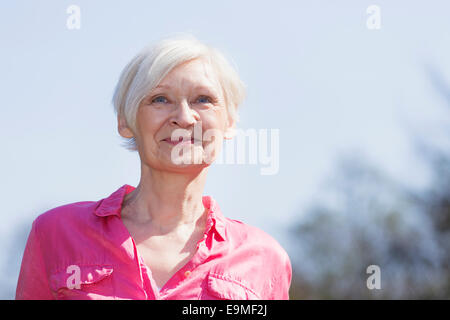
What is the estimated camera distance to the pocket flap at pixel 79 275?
254cm

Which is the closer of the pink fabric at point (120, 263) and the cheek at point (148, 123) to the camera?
the pink fabric at point (120, 263)

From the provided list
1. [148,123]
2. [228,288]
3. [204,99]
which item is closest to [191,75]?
[204,99]

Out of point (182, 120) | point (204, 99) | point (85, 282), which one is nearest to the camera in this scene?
point (85, 282)

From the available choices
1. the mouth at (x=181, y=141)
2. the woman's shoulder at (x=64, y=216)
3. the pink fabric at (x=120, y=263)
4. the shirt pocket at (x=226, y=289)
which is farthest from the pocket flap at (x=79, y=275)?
the mouth at (x=181, y=141)

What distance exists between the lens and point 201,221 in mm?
2857

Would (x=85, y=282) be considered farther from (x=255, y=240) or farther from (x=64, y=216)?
(x=255, y=240)

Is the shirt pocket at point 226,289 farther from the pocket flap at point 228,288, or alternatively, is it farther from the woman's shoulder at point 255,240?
the woman's shoulder at point 255,240

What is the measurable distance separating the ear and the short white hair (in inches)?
0.8

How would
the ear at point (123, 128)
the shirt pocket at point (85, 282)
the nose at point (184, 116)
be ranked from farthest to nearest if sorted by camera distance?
the ear at point (123, 128), the nose at point (184, 116), the shirt pocket at point (85, 282)

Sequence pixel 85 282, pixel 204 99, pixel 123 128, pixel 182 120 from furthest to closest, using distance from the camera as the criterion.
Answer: pixel 123 128 → pixel 204 99 → pixel 182 120 → pixel 85 282

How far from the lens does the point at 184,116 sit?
8.66ft

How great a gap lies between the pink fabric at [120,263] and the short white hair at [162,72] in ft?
1.35

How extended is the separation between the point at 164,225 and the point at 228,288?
15.2 inches

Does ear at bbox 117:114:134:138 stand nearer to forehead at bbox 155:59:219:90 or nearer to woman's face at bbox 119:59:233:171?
woman's face at bbox 119:59:233:171
